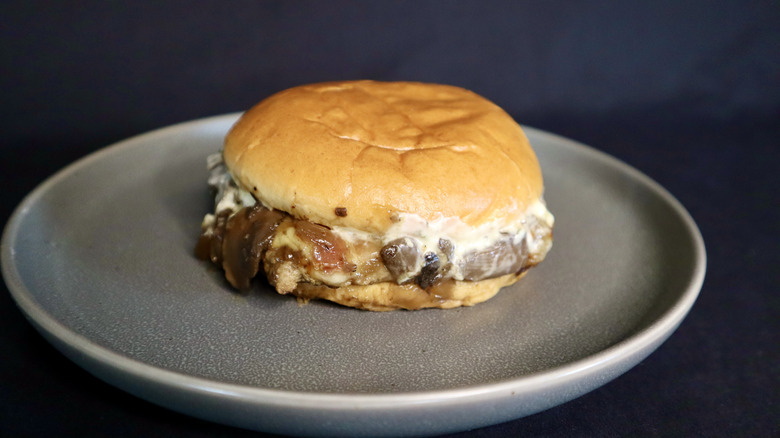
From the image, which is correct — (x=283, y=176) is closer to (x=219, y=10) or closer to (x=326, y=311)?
(x=326, y=311)

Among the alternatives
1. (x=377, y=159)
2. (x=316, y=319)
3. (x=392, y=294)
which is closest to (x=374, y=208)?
(x=377, y=159)

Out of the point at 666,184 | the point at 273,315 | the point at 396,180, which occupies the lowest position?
the point at 666,184

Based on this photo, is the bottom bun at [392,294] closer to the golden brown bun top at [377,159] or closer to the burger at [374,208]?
the burger at [374,208]

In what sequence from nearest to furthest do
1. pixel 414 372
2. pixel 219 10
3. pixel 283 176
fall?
1. pixel 414 372
2. pixel 283 176
3. pixel 219 10

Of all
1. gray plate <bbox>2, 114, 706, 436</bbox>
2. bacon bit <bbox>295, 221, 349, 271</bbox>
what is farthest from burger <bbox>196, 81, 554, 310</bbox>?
gray plate <bbox>2, 114, 706, 436</bbox>

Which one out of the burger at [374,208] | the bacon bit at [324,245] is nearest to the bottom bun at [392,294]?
the burger at [374,208]

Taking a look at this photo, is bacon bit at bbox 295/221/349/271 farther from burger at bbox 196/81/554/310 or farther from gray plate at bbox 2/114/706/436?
gray plate at bbox 2/114/706/436

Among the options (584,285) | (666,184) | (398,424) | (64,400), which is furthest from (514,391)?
(666,184)
